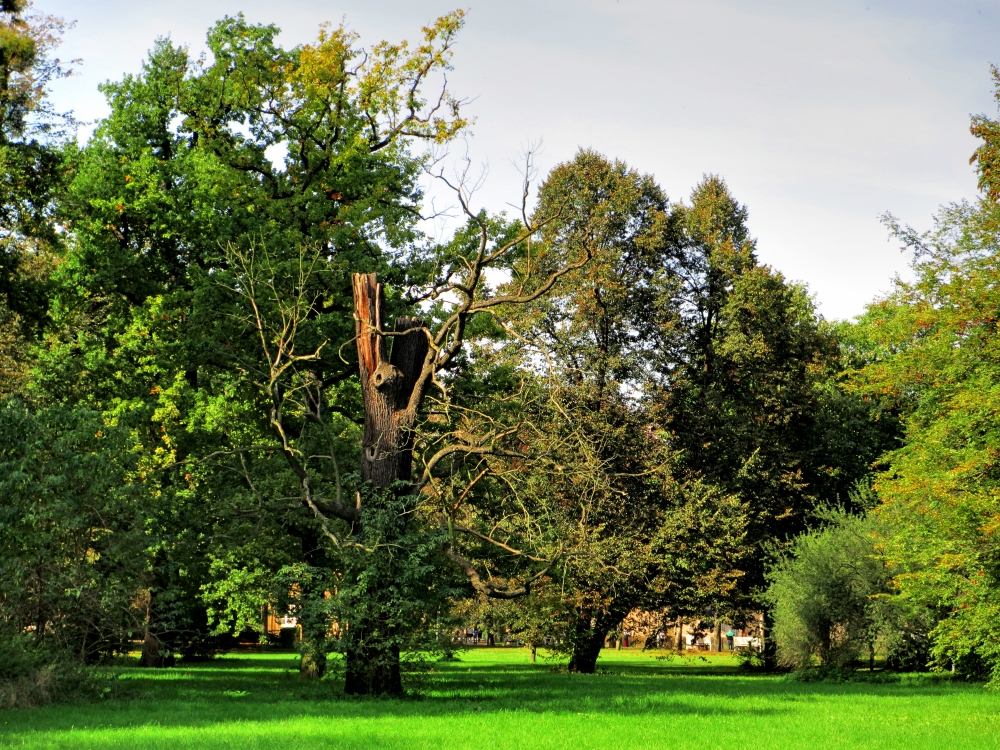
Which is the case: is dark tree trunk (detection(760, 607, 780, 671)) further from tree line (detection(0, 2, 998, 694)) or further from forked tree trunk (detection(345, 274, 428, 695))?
forked tree trunk (detection(345, 274, 428, 695))

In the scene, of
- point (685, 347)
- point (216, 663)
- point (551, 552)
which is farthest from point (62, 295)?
point (685, 347)

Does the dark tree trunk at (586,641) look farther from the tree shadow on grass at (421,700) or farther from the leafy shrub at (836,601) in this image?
the leafy shrub at (836,601)

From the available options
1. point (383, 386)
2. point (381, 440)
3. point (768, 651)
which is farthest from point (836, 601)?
point (383, 386)

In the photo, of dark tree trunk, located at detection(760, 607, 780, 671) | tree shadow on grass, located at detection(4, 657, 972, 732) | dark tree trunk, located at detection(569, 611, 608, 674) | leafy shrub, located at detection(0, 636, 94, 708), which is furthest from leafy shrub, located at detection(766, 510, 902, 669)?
leafy shrub, located at detection(0, 636, 94, 708)

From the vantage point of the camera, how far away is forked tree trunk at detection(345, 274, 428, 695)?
21.6 metres

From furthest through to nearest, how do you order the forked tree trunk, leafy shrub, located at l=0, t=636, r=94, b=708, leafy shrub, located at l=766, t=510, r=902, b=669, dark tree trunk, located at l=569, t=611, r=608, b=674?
dark tree trunk, located at l=569, t=611, r=608, b=674
leafy shrub, located at l=766, t=510, r=902, b=669
the forked tree trunk
leafy shrub, located at l=0, t=636, r=94, b=708

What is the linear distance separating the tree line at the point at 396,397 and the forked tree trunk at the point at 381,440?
0.24 ft

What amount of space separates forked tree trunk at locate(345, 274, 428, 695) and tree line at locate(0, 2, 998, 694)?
7 cm

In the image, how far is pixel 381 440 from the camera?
2336 centimetres

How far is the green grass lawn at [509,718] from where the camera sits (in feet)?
48.0

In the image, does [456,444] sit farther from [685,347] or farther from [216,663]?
[216,663]

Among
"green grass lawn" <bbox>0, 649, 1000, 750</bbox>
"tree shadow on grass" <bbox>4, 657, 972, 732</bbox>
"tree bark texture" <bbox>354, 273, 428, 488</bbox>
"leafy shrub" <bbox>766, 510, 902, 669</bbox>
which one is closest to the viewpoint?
"green grass lawn" <bbox>0, 649, 1000, 750</bbox>

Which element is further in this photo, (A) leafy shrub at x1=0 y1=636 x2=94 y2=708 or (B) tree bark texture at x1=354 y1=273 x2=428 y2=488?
(B) tree bark texture at x1=354 y1=273 x2=428 y2=488

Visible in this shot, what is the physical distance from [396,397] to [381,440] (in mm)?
1031
